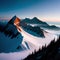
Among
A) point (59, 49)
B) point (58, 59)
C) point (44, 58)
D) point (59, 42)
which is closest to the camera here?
point (58, 59)

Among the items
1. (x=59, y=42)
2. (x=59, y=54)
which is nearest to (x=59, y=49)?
(x=59, y=54)

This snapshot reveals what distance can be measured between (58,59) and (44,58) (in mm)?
24889

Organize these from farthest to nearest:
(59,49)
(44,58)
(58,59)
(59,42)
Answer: (59,42)
(44,58)
(59,49)
(58,59)

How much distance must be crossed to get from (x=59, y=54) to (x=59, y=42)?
32.2 meters

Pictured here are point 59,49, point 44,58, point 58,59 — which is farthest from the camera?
point 44,58

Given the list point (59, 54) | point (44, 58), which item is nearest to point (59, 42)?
point (44, 58)

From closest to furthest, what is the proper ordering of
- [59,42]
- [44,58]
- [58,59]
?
[58,59], [44,58], [59,42]

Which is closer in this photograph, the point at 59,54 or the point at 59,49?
the point at 59,54

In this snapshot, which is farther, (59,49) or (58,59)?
(59,49)

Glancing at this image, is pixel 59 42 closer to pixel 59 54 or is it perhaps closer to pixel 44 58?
pixel 44 58

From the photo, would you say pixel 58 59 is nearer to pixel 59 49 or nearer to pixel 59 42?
pixel 59 49

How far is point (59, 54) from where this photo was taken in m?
94.4

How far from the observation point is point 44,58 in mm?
113875

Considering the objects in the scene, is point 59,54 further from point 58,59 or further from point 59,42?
point 59,42
